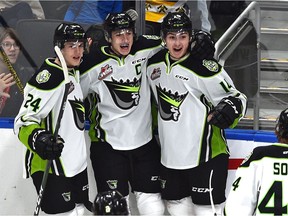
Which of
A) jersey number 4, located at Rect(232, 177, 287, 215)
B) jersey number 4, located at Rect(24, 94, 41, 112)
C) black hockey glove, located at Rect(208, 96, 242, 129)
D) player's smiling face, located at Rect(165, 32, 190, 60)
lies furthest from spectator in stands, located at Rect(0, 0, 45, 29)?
jersey number 4, located at Rect(232, 177, 287, 215)

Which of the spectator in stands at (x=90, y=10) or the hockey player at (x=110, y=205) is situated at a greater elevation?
the spectator in stands at (x=90, y=10)

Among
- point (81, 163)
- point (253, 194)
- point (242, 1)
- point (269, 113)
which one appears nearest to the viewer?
point (253, 194)

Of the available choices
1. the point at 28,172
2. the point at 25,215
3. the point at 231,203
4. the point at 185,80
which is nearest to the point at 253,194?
the point at 231,203

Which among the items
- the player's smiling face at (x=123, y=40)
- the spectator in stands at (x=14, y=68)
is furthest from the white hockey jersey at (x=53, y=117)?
the spectator in stands at (x=14, y=68)

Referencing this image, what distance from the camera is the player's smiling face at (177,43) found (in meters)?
4.18

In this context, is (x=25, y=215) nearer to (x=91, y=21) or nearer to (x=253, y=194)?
(x=91, y=21)

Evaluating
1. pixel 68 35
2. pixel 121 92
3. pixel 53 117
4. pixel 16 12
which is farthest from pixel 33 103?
pixel 16 12

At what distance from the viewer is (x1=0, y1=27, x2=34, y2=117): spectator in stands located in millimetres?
4704

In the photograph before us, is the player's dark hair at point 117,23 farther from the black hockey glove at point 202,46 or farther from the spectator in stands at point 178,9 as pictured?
the spectator in stands at point 178,9

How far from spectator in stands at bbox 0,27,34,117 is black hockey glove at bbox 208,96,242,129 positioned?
1.09 meters

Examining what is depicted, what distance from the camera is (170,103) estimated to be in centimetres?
427

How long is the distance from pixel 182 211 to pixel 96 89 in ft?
2.32

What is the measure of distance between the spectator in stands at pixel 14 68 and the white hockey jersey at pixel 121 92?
50 centimetres

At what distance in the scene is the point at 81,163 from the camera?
4242 millimetres
